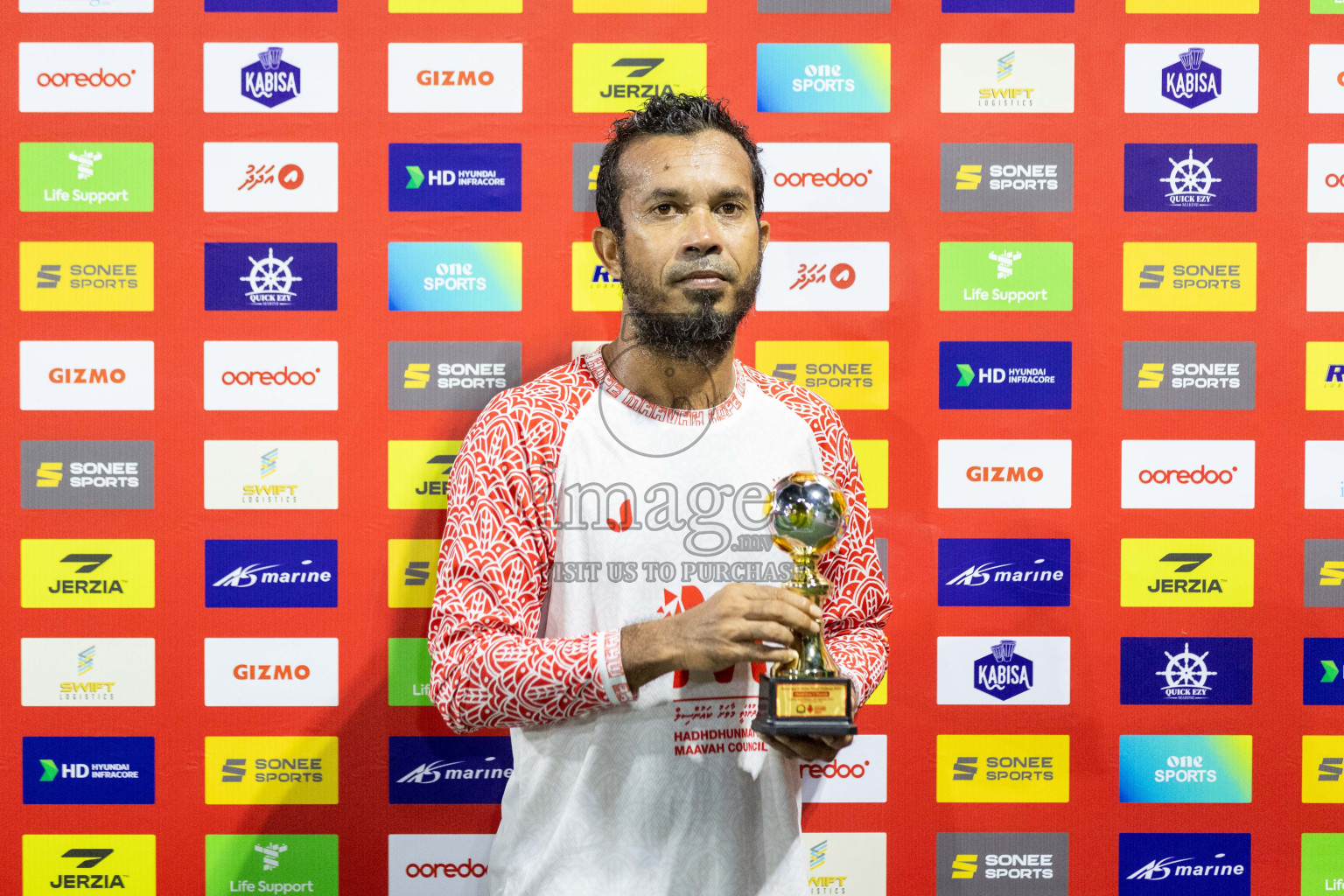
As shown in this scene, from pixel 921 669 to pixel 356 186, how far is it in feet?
5.21

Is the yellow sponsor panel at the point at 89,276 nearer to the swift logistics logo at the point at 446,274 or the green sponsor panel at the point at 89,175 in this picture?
the green sponsor panel at the point at 89,175

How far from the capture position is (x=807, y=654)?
1.27 m

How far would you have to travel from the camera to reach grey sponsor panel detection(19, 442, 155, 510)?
1.96 metres

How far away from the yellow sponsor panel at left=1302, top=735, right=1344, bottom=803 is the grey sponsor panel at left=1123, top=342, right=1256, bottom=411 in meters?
0.76

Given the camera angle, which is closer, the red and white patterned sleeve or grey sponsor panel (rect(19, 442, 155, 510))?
the red and white patterned sleeve

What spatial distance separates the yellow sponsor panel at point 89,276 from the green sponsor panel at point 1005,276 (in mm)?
1694

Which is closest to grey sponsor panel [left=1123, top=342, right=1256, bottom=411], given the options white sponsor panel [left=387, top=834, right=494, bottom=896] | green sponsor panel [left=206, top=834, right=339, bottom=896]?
white sponsor panel [left=387, top=834, right=494, bottom=896]

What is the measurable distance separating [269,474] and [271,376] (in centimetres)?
21

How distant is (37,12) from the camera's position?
76.5 inches

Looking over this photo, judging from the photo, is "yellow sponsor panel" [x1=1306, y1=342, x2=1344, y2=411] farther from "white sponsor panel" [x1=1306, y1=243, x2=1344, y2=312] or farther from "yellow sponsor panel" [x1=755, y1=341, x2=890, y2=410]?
"yellow sponsor panel" [x1=755, y1=341, x2=890, y2=410]

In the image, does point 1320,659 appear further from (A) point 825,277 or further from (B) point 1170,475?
(A) point 825,277

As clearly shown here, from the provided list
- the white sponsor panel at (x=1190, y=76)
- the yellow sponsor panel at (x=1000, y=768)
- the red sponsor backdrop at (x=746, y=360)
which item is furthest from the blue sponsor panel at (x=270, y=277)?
the white sponsor panel at (x=1190, y=76)

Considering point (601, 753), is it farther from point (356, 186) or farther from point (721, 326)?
point (356, 186)

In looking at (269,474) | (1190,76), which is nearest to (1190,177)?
(1190,76)
